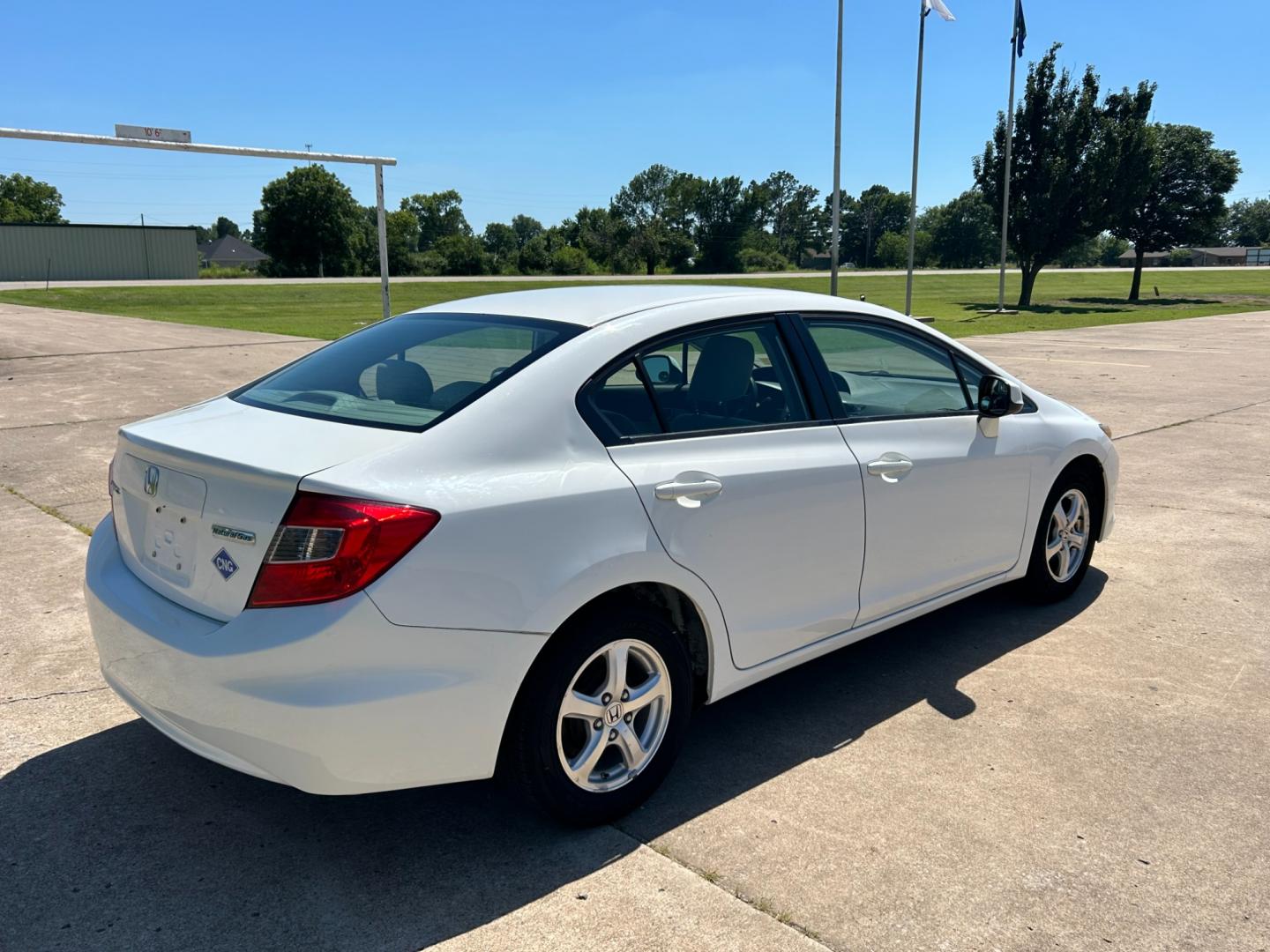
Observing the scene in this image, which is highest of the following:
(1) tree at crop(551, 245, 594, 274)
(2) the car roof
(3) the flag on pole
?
(3) the flag on pole

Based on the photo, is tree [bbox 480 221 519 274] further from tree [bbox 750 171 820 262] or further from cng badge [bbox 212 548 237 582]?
cng badge [bbox 212 548 237 582]

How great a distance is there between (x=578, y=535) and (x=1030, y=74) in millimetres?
40717

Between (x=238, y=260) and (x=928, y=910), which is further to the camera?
(x=238, y=260)

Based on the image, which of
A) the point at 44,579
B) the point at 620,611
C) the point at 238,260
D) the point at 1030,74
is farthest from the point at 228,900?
the point at 238,260

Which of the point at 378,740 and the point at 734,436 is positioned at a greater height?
the point at 734,436

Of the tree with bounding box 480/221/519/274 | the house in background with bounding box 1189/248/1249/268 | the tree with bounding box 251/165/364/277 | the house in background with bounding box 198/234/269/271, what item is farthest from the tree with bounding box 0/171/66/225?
the house in background with bounding box 1189/248/1249/268

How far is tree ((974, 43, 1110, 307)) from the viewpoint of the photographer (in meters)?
36.7

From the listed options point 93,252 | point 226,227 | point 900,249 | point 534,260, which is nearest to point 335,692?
point 93,252

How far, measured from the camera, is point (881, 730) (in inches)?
144

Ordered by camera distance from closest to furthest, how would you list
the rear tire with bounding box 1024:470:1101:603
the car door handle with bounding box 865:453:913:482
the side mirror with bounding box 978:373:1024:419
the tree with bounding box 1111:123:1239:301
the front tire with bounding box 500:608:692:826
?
the front tire with bounding box 500:608:692:826
the car door handle with bounding box 865:453:913:482
the side mirror with bounding box 978:373:1024:419
the rear tire with bounding box 1024:470:1101:603
the tree with bounding box 1111:123:1239:301

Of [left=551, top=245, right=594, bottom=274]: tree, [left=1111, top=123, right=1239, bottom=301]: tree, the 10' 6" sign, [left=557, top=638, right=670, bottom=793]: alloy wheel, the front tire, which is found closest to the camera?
the front tire

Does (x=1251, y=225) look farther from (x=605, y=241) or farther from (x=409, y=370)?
(x=409, y=370)

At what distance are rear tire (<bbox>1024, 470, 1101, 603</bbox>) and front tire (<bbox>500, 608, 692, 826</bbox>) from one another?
2373 millimetres

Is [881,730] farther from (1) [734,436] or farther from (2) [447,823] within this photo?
(2) [447,823]
